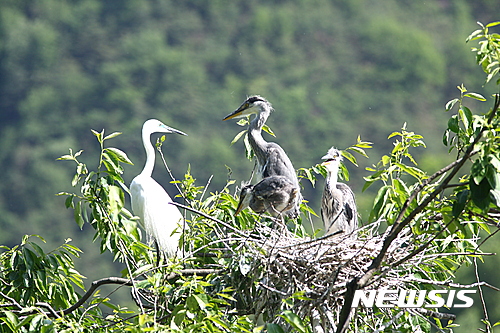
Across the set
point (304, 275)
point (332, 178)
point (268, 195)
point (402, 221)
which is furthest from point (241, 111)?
point (402, 221)

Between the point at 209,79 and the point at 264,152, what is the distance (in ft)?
82.3

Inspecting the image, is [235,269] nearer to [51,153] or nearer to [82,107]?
[51,153]

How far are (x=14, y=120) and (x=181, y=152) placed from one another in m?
7.78

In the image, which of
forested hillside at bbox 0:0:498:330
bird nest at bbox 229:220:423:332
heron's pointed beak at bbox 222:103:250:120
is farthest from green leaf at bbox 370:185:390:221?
forested hillside at bbox 0:0:498:330

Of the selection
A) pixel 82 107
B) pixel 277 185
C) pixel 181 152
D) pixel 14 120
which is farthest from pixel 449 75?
pixel 277 185

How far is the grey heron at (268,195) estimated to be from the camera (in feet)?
12.4

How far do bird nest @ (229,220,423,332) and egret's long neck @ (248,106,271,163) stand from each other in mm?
1202

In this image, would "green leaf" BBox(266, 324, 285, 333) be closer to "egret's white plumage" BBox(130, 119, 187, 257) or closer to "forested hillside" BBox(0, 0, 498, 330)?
Result: "egret's white plumage" BBox(130, 119, 187, 257)

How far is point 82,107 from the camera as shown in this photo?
27.2m

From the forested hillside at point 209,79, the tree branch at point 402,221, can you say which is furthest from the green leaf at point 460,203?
the forested hillside at point 209,79

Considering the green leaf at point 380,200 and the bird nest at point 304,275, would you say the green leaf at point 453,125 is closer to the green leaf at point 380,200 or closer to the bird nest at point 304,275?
the green leaf at point 380,200

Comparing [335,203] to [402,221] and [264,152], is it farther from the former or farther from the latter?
[402,221]

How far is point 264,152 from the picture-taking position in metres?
4.45

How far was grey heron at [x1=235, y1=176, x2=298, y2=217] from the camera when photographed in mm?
3782
